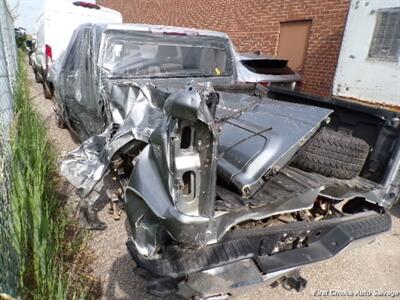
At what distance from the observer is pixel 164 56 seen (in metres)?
3.77

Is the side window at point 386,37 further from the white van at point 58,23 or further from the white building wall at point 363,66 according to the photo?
the white van at point 58,23

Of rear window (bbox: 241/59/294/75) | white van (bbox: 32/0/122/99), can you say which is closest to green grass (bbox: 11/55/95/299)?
rear window (bbox: 241/59/294/75)

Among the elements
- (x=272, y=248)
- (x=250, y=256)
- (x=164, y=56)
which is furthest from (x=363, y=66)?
(x=250, y=256)

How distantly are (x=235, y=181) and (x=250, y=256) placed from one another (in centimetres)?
43

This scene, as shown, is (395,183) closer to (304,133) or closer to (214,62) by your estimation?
(304,133)

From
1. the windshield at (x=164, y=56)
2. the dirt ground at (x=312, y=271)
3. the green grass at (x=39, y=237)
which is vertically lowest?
Answer: the dirt ground at (x=312, y=271)

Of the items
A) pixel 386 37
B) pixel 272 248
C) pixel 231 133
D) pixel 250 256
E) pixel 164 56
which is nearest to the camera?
pixel 250 256

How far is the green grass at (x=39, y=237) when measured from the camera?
1.87 meters

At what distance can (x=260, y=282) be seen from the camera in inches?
71.7

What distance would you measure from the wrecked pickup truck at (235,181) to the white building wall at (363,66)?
2.73m

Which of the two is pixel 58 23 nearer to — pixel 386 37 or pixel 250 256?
pixel 386 37

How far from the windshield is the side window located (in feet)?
8.72

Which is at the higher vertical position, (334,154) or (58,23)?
(58,23)

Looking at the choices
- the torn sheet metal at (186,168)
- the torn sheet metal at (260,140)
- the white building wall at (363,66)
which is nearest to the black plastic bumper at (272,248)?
the torn sheet metal at (186,168)
